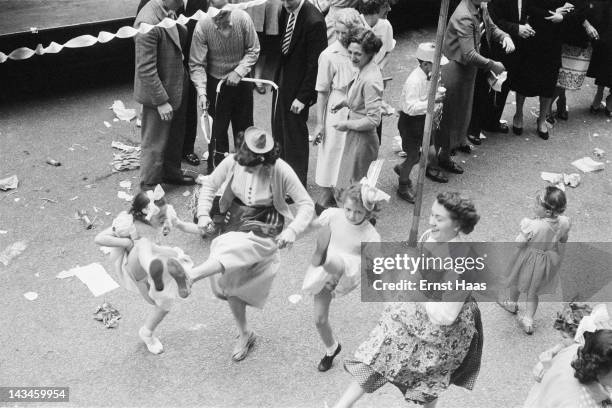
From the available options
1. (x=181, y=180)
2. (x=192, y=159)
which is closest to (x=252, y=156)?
(x=181, y=180)

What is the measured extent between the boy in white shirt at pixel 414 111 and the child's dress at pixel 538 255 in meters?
1.63

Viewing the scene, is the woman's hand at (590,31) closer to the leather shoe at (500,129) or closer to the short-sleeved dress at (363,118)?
the leather shoe at (500,129)

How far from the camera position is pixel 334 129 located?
5.86 meters

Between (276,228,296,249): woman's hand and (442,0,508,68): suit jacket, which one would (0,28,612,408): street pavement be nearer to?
(276,228,296,249): woman's hand

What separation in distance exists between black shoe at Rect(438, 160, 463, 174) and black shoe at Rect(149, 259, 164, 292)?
3.80 m

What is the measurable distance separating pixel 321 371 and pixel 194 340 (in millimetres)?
886

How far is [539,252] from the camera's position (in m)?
4.90

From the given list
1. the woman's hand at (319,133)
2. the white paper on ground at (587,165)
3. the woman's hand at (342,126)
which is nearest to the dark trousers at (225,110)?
the woman's hand at (319,133)

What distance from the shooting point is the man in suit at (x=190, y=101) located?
20.9 ft

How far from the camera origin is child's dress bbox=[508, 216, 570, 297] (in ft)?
15.7

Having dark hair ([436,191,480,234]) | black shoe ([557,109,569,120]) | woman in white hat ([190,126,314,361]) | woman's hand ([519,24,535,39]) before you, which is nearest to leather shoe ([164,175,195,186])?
woman in white hat ([190,126,314,361])

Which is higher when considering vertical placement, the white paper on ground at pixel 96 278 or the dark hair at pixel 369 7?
the dark hair at pixel 369 7

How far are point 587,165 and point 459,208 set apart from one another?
426cm

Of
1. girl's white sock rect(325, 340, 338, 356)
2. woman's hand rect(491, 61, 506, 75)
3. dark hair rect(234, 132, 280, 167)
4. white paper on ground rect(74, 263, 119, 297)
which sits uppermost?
dark hair rect(234, 132, 280, 167)
